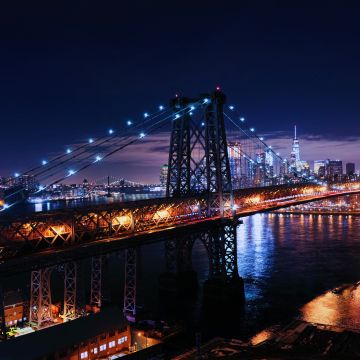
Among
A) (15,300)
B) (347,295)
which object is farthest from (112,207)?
(347,295)

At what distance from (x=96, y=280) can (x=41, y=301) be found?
4904 mm

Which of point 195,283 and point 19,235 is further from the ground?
point 19,235

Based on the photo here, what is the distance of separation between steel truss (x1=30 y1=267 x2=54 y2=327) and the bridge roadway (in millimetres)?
2244

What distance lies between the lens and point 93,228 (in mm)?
25562

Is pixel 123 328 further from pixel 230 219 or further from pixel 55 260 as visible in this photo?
pixel 230 219

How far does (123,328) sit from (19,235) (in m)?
6.93

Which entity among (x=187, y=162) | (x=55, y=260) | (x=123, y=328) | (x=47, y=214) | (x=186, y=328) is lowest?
(x=186, y=328)

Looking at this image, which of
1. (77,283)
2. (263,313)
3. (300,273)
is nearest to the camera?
(77,283)

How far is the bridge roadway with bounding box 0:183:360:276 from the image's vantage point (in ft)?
68.6

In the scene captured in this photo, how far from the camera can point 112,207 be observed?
1031 inches

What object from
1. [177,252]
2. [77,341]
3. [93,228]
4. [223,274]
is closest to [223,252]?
[223,274]

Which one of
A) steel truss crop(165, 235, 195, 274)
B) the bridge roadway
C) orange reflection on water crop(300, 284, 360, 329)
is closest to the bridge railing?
the bridge roadway

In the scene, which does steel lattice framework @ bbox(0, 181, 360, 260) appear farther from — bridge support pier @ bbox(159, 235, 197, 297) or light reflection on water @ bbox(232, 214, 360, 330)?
light reflection on water @ bbox(232, 214, 360, 330)

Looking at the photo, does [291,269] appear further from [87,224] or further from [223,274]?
[87,224]
